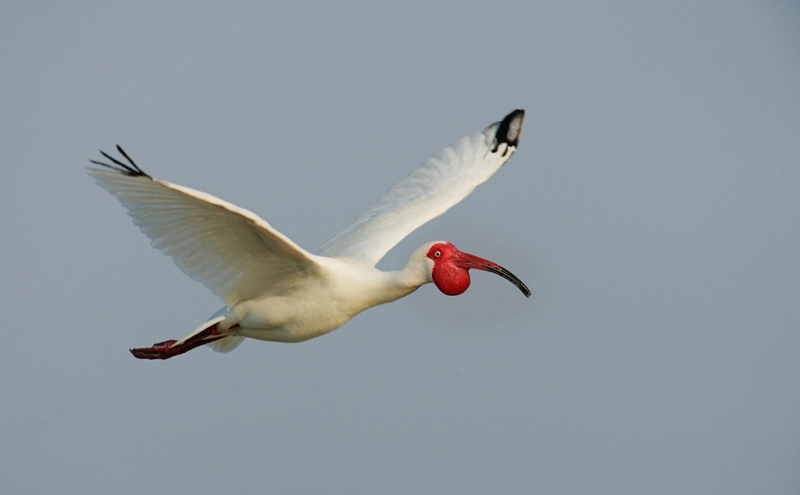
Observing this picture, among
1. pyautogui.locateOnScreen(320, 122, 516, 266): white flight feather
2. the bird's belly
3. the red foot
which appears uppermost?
pyautogui.locateOnScreen(320, 122, 516, 266): white flight feather

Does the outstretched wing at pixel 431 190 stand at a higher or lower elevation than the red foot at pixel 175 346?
higher

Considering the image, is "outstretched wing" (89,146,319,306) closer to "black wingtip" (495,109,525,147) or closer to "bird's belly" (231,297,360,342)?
"bird's belly" (231,297,360,342)

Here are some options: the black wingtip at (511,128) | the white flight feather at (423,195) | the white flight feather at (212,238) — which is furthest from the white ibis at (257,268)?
the black wingtip at (511,128)

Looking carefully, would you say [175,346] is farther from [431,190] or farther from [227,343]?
[431,190]

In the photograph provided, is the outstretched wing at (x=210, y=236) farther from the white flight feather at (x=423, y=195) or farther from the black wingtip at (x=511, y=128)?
the black wingtip at (x=511, y=128)

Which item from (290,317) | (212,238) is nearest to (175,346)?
(290,317)

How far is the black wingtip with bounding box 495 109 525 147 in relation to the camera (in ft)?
58.0

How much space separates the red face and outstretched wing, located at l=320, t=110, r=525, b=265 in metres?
1.76

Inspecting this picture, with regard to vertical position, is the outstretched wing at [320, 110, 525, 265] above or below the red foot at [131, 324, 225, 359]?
above

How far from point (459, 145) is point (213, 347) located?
16.8ft

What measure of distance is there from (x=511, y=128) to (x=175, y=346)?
20.8ft

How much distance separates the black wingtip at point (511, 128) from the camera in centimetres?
1767

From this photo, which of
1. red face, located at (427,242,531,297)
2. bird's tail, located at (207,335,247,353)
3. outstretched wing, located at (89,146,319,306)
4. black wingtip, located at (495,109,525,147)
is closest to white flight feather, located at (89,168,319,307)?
outstretched wing, located at (89,146,319,306)

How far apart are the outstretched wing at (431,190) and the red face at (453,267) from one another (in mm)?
1757
